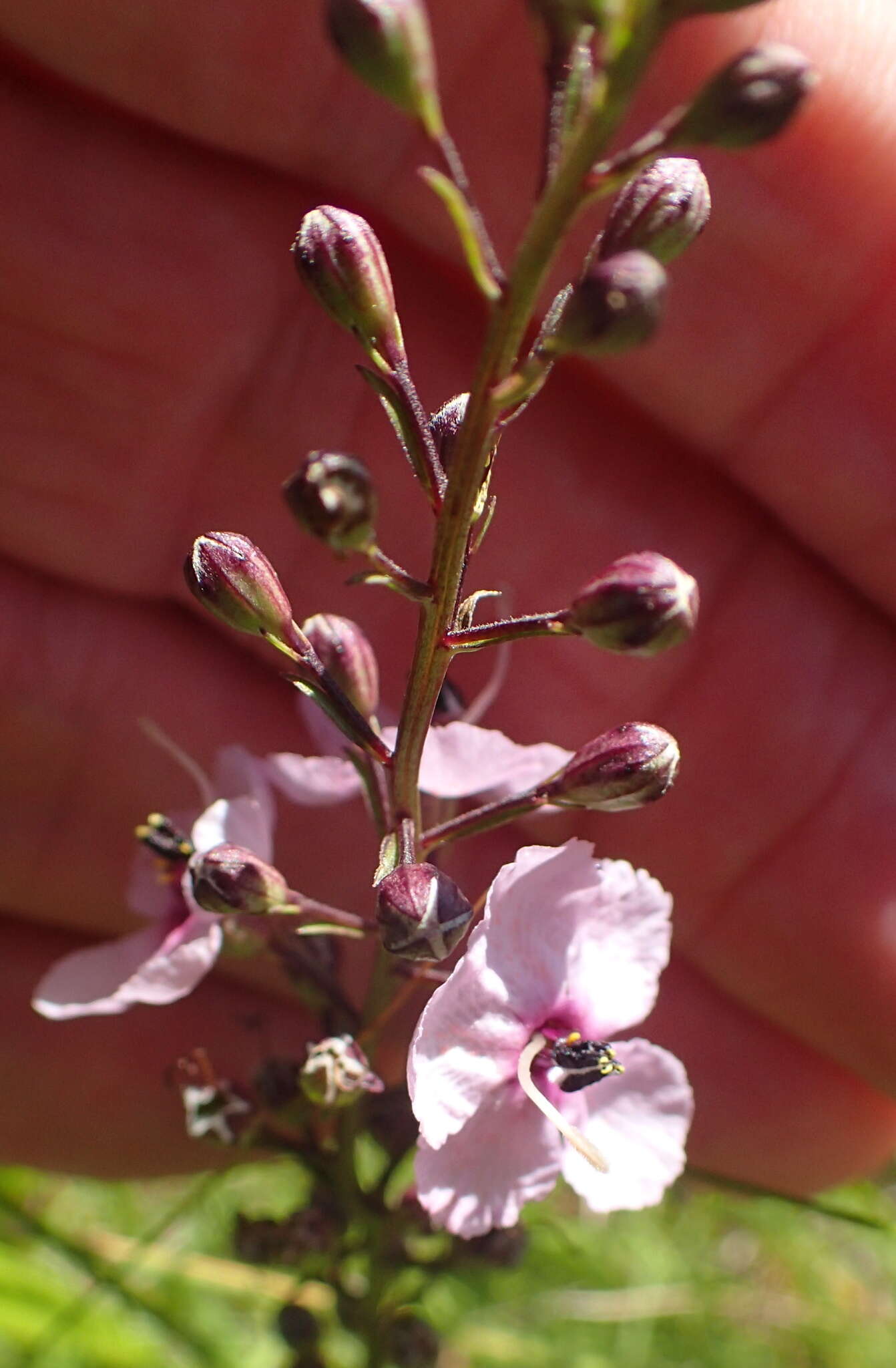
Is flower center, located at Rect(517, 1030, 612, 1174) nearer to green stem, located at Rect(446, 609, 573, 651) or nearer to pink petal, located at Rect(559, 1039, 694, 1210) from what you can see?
pink petal, located at Rect(559, 1039, 694, 1210)

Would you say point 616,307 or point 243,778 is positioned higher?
point 616,307

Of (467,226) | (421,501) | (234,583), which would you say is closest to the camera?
(467,226)

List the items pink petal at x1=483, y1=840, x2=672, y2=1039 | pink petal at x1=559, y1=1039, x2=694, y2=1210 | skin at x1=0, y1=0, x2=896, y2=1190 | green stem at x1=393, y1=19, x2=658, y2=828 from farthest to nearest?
skin at x1=0, y1=0, x2=896, y2=1190
pink petal at x1=559, y1=1039, x2=694, y2=1210
pink petal at x1=483, y1=840, x2=672, y2=1039
green stem at x1=393, y1=19, x2=658, y2=828

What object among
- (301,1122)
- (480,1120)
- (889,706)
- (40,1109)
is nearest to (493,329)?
(480,1120)

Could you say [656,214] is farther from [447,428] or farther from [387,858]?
[387,858]

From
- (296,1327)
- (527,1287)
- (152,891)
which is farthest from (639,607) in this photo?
(527,1287)

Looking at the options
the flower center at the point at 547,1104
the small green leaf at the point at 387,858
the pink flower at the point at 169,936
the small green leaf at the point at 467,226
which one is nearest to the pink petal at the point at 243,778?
the pink flower at the point at 169,936

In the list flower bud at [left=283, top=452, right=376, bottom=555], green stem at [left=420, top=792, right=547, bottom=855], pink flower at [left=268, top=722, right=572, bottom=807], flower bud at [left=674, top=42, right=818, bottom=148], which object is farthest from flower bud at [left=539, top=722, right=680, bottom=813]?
flower bud at [left=674, top=42, right=818, bottom=148]
